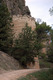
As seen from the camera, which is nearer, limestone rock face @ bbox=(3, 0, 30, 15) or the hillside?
the hillside

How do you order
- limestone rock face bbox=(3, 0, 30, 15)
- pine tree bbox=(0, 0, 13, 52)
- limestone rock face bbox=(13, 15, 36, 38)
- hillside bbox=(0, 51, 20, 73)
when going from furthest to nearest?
limestone rock face bbox=(3, 0, 30, 15) < limestone rock face bbox=(13, 15, 36, 38) < pine tree bbox=(0, 0, 13, 52) < hillside bbox=(0, 51, 20, 73)

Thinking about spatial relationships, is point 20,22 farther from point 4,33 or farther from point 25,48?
point 25,48

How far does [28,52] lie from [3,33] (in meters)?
3.82

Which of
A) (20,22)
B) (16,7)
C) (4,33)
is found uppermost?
(16,7)

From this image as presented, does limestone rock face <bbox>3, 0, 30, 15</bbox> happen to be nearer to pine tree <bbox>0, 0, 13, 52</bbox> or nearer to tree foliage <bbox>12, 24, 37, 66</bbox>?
pine tree <bbox>0, 0, 13, 52</bbox>

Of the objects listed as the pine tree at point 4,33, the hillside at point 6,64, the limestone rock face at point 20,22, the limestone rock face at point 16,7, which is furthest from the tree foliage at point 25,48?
the limestone rock face at point 16,7

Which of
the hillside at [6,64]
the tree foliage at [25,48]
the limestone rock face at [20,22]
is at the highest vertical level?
the limestone rock face at [20,22]

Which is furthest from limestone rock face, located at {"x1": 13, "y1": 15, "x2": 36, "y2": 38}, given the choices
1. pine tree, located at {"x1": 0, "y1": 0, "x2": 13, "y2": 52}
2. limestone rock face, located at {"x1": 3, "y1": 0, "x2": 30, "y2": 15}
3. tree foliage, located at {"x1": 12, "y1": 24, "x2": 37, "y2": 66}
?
limestone rock face, located at {"x1": 3, "y1": 0, "x2": 30, "y2": 15}

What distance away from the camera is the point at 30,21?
18.1m

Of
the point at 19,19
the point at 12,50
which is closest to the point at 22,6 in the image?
the point at 19,19

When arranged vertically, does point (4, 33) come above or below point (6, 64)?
above

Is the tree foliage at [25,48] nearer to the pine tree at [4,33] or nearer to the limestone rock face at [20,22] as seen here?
the pine tree at [4,33]

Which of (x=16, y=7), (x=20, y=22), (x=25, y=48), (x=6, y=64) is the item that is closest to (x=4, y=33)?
(x=25, y=48)

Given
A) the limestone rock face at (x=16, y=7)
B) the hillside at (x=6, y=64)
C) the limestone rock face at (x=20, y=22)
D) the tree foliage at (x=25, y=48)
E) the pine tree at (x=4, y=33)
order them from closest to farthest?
the hillside at (x=6, y=64), the tree foliage at (x=25, y=48), the pine tree at (x=4, y=33), the limestone rock face at (x=20, y=22), the limestone rock face at (x=16, y=7)
